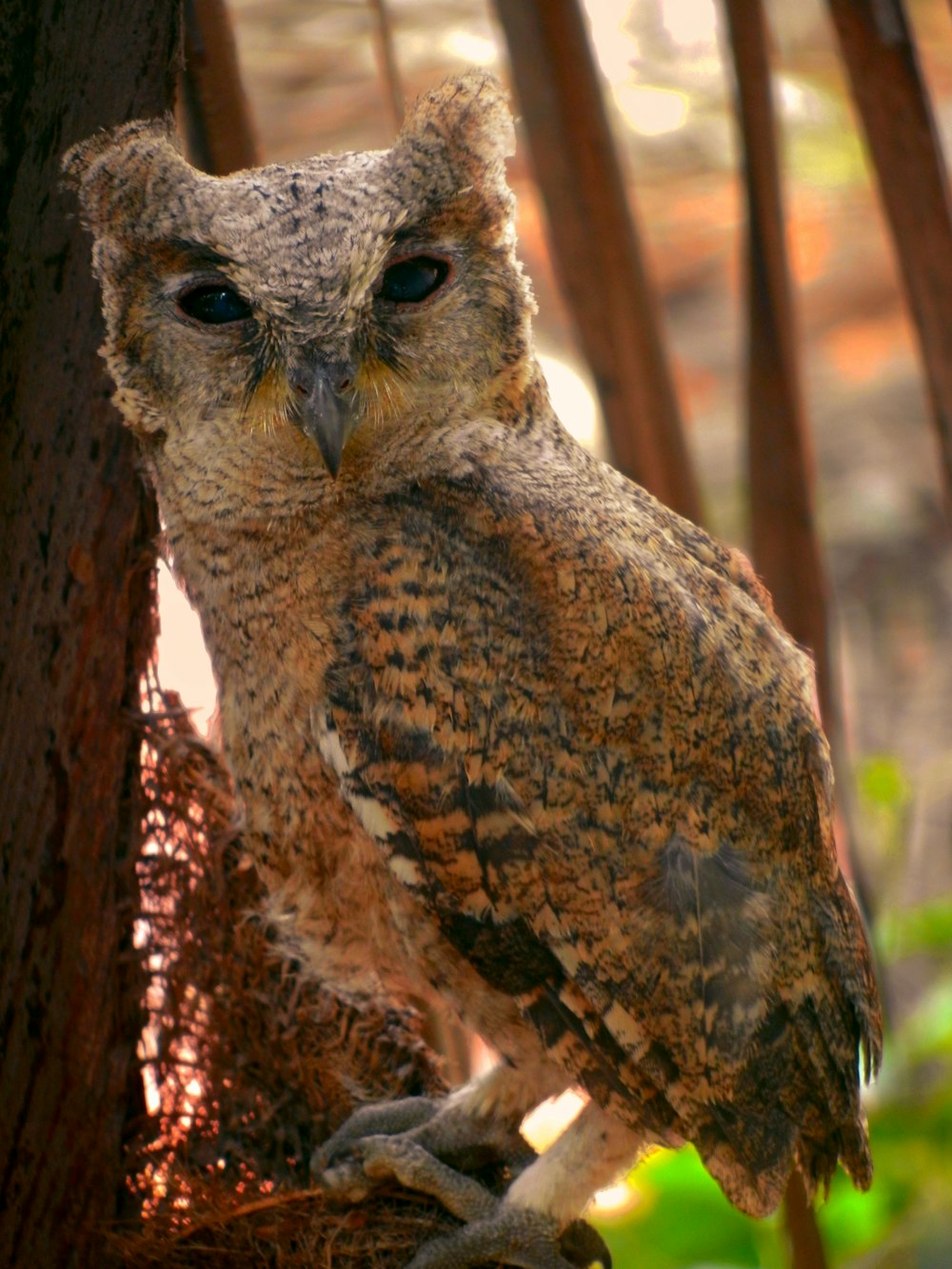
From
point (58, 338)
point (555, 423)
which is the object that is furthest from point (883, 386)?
point (58, 338)

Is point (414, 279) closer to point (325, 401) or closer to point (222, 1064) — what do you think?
point (325, 401)

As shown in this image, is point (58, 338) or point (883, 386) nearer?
point (58, 338)

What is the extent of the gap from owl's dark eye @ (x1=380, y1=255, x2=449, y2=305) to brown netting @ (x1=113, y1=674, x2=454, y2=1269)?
49 centimetres

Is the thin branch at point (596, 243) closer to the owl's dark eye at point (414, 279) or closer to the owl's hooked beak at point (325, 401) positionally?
the owl's dark eye at point (414, 279)

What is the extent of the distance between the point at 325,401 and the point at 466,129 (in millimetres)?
336

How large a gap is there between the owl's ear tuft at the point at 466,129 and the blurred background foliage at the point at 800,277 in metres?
2.25

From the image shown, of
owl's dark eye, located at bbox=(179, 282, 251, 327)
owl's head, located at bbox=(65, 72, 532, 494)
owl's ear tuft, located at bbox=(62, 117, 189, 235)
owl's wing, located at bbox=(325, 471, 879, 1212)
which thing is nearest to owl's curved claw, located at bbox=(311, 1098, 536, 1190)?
owl's wing, located at bbox=(325, 471, 879, 1212)

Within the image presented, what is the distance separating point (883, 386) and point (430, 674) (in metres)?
5.53

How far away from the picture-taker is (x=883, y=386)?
6375 mm

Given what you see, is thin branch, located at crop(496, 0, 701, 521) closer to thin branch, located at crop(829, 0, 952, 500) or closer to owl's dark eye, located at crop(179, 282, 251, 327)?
thin branch, located at crop(829, 0, 952, 500)

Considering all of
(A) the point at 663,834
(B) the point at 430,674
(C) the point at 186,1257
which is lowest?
(C) the point at 186,1257

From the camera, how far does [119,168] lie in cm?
125

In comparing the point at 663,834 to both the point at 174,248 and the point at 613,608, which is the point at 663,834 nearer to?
the point at 613,608

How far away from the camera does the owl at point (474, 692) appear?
133 centimetres
